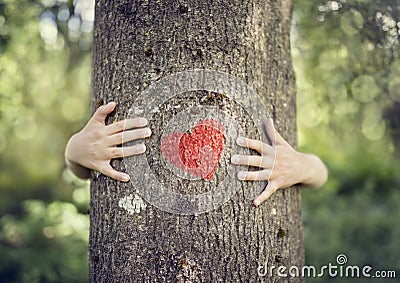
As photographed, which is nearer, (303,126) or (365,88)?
(365,88)

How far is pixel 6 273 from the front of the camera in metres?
4.80

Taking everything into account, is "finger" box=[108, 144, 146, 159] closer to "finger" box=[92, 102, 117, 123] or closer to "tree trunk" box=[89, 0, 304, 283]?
→ "tree trunk" box=[89, 0, 304, 283]

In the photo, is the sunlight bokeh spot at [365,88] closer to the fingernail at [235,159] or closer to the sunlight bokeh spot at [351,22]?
the sunlight bokeh spot at [351,22]

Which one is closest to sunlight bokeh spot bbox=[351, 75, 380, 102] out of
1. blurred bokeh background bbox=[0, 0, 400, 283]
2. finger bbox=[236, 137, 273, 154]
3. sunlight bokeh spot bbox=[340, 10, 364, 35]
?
blurred bokeh background bbox=[0, 0, 400, 283]

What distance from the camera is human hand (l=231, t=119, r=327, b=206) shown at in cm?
174

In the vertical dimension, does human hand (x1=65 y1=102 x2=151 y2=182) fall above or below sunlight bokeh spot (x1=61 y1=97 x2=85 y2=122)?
below

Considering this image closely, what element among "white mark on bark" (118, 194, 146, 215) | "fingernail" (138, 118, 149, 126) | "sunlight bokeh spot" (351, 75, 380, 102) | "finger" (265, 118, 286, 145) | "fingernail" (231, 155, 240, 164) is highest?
"sunlight bokeh spot" (351, 75, 380, 102)

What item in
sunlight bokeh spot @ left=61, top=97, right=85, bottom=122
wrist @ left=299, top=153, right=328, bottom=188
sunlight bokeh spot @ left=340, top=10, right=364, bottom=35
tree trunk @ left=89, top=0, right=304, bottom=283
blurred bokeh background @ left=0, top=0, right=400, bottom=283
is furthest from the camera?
sunlight bokeh spot @ left=61, top=97, right=85, bottom=122

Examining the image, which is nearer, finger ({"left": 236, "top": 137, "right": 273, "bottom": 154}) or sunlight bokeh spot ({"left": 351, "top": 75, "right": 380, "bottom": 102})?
finger ({"left": 236, "top": 137, "right": 273, "bottom": 154})

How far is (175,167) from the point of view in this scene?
1672 millimetres

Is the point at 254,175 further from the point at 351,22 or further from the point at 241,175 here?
the point at 351,22

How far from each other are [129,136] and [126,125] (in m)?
0.04

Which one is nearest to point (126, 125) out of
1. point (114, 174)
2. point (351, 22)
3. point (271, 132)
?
point (114, 174)

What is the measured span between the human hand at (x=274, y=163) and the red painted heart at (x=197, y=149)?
73 mm
